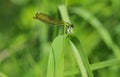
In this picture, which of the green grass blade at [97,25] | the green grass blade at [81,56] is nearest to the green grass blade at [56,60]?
the green grass blade at [81,56]

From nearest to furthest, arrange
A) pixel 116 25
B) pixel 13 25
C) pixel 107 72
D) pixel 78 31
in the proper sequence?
pixel 107 72, pixel 78 31, pixel 116 25, pixel 13 25

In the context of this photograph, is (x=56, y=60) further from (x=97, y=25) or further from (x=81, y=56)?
(x=97, y=25)

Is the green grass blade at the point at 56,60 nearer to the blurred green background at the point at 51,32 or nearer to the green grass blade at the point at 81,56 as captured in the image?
the green grass blade at the point at 81,56

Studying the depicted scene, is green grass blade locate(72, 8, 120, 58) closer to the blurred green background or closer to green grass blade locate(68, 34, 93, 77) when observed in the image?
the blurred green background

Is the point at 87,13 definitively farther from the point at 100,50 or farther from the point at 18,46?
the point at 18,46

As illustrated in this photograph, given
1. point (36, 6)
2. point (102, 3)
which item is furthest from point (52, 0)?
point (102, 3)

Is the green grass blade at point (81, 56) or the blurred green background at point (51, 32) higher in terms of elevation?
the blurred green background at point (51, 32)
